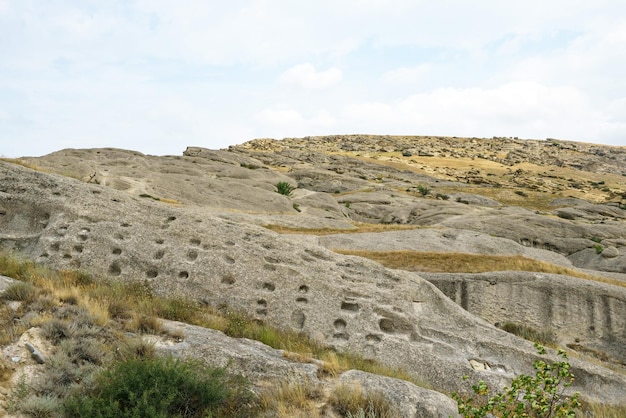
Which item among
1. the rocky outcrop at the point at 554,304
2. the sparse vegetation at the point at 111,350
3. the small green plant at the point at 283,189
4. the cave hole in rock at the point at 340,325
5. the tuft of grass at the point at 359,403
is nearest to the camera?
the sparse vegetation at the point at 111,350

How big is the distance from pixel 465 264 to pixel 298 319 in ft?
39.3

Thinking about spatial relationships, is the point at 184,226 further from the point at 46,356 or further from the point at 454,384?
the point at 454,384

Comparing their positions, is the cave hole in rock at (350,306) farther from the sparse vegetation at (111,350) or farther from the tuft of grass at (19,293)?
the tuft of grass at (19,293)

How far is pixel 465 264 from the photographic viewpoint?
73.2 ft

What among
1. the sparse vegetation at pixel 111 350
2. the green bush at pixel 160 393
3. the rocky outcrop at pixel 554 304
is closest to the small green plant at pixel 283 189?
the rocky outcrop at pixel 554 304

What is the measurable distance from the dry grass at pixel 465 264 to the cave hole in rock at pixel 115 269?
12.7 metres

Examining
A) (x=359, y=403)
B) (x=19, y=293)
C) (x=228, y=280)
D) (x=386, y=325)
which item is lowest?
(x=386, y=325)

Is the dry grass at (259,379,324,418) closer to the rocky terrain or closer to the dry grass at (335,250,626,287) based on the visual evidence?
the rocky terrain

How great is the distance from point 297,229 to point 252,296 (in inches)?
769

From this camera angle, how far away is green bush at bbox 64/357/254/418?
247 inches

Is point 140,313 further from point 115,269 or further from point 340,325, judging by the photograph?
point 340,325

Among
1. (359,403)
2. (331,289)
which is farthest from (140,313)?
(331,289)

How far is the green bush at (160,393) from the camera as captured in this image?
20.6 ft

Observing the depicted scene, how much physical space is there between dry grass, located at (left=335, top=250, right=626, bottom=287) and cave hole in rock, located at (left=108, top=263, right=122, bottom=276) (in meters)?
12.7
